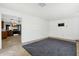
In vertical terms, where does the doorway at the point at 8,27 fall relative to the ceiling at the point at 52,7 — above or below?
below

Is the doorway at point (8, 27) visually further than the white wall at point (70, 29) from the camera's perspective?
Yes

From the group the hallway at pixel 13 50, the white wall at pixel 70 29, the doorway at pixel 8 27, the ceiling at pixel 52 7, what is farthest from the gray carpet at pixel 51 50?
the ceiling at pixel 52 7

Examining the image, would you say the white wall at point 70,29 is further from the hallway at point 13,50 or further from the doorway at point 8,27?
the doorway at point 8,27

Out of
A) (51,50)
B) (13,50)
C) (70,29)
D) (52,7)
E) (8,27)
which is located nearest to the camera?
(52,7)

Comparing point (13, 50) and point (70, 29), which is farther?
point (70, 29)

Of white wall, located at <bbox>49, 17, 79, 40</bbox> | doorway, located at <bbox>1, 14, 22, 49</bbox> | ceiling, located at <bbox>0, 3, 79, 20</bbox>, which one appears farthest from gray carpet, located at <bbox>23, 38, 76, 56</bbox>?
ceiling, located at <bbox>0, 3, 79, 20</bbox>

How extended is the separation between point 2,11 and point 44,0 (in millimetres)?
1680

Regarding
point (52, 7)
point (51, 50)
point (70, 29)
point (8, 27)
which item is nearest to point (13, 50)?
point (51, 50)

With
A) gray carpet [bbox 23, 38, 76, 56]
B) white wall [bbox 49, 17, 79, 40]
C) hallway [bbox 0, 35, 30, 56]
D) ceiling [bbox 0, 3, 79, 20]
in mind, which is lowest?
gray carpet [bbox 23, 38, 76, 56]

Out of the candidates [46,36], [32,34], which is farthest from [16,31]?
[32,34]

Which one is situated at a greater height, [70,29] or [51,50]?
[70,29]

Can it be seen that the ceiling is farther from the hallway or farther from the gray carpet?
the hallway

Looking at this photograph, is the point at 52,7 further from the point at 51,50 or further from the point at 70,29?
the point at 51,50

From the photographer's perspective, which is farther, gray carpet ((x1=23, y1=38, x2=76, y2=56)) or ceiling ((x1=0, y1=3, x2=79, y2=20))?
gray carpet ((x1=23, y1=38, x2=76, y2=56))
